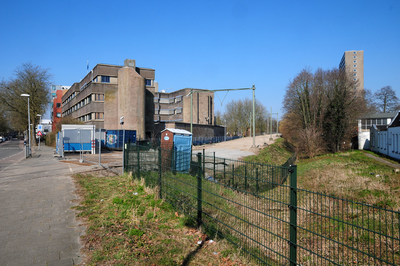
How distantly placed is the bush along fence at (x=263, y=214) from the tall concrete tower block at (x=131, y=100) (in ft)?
140

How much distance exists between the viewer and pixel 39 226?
Answer: 5.68 meters

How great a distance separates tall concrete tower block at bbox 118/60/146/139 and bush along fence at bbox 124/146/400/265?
4254 centimetres

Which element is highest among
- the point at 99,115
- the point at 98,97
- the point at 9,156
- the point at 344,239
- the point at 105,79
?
the point at 105,79

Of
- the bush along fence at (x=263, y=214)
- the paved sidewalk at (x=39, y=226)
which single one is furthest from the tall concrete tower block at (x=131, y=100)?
the bush along fence at (x=263, y=214)

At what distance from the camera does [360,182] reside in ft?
44.9

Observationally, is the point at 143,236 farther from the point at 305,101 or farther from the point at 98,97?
the point at 98,97

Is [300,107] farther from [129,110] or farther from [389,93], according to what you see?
[389,93]

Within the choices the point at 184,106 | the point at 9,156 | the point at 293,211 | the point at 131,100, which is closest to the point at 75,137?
the point at 9,156

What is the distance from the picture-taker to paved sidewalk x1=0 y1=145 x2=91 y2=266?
4.34 meters

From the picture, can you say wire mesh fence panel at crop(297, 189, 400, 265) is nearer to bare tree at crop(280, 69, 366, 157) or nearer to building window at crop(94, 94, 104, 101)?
bare tree at crop(280, 69, 366, 157)

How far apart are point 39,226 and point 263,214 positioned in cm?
461

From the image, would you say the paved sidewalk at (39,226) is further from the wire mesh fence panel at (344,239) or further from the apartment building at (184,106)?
the apartment building at (184,106)

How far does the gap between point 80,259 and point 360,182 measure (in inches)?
537

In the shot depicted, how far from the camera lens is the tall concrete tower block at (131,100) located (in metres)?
49.0
